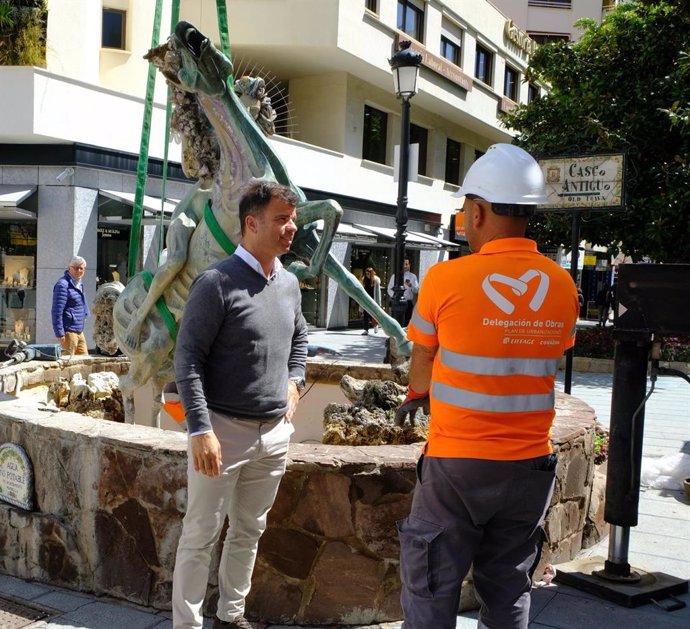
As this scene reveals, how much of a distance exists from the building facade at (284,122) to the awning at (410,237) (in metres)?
0.07

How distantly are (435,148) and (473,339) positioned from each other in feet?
81.5

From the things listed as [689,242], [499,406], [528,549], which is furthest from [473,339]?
[689,242]

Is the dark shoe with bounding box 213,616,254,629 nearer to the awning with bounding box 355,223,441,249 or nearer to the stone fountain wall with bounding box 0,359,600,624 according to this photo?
the stone fountain wall with bounding box 0,359,600,624

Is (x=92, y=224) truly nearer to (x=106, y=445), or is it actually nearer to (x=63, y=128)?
(x=63, y=128)

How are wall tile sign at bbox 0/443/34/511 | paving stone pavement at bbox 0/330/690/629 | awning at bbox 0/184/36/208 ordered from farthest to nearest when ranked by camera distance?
awning at bbox 0/184/36/208 < wall tile sign at bbox 0/443/34/511 < paving stone pavement at bbox 0/330/690/629

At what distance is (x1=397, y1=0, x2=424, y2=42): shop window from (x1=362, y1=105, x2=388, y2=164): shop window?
7.94 ft

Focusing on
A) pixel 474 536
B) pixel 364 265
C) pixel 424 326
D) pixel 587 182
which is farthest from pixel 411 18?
pixel 474 536

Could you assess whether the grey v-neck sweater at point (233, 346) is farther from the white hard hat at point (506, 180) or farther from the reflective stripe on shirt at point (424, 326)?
the white hard hat at point (506, 180)

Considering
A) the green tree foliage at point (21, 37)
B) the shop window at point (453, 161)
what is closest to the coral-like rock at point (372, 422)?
the green tree foliage at point (21, 37)

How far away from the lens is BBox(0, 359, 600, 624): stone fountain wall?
3629 millimetres

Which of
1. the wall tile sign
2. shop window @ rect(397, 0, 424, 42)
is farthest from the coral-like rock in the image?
shop window @ rect(397, 0, 424, 42)

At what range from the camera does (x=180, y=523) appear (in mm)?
3658

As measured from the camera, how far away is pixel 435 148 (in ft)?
86.8

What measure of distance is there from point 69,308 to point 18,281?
6.06m
